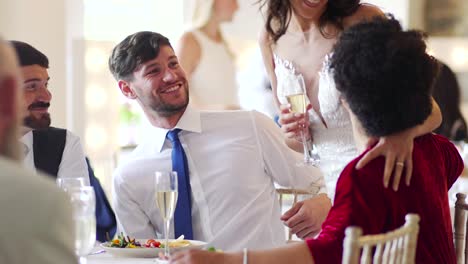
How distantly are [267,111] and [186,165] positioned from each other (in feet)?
6.48

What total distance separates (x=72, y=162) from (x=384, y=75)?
1.47 meters

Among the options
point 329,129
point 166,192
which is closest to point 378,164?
point 166,192

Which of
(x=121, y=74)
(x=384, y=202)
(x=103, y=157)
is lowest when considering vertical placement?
(x=103, y=157)

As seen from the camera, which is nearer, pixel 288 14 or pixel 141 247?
pixel 141 247

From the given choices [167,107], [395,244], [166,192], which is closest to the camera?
[395,244]

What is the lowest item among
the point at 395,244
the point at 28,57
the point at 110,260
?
the point at 110,260

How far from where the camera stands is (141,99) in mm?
3080

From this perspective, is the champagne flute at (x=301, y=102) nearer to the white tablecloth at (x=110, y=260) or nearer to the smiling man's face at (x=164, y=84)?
the smiling man's face at (x=164, y=84)

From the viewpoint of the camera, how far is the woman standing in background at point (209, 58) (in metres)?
4.98

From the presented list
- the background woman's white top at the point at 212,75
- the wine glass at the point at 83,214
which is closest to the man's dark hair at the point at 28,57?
the wine glass at the point at 83,214

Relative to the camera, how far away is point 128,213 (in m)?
2.92

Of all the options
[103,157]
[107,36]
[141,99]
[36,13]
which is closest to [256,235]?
A: [141,99]

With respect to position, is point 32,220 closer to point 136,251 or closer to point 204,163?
point 136,251

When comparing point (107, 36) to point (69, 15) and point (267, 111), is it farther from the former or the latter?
point (267, 111)
